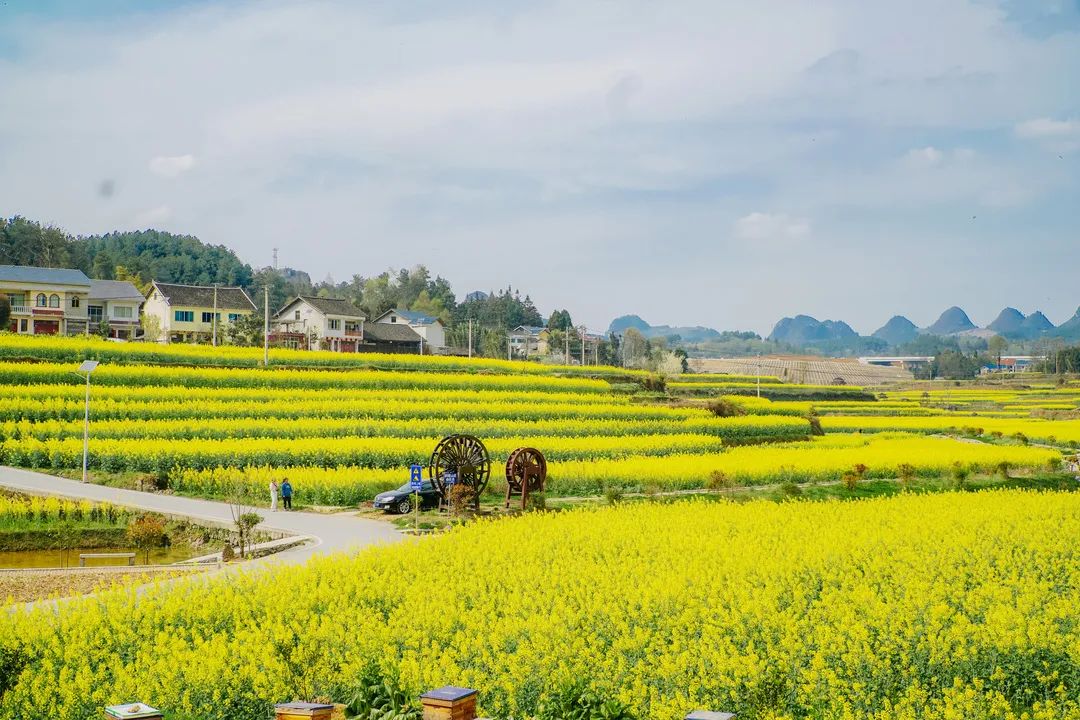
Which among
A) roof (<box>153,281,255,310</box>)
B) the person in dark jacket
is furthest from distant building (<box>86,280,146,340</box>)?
the person in dark jacket

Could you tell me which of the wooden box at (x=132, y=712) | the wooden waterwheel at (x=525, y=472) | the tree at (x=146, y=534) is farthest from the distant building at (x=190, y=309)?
the wooden box at (x=132, y=712)

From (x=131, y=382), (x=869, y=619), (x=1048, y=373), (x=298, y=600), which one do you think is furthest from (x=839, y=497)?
(x=1048, y=373)

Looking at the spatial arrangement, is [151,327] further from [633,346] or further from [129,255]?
[633,346]

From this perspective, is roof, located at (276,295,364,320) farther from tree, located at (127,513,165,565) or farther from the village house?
tree, located at (127,513,165,565)

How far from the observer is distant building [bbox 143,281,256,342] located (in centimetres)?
6825

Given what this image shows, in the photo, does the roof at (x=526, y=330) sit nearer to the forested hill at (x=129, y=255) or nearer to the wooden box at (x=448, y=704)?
the forested hill at (x=129, y=255)

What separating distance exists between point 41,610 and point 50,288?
177ft

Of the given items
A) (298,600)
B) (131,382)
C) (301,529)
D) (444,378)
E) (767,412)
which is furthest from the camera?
(767,412)

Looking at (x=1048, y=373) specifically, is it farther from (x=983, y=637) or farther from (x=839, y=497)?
(x=983, y=637)

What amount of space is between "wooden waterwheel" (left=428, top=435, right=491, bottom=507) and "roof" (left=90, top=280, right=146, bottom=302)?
4760 cm

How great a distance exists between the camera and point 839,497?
31.3 m

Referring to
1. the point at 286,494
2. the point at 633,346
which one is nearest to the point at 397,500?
the point at 286,494

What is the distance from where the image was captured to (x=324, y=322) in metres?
71.6

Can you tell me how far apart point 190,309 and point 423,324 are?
2425cm
